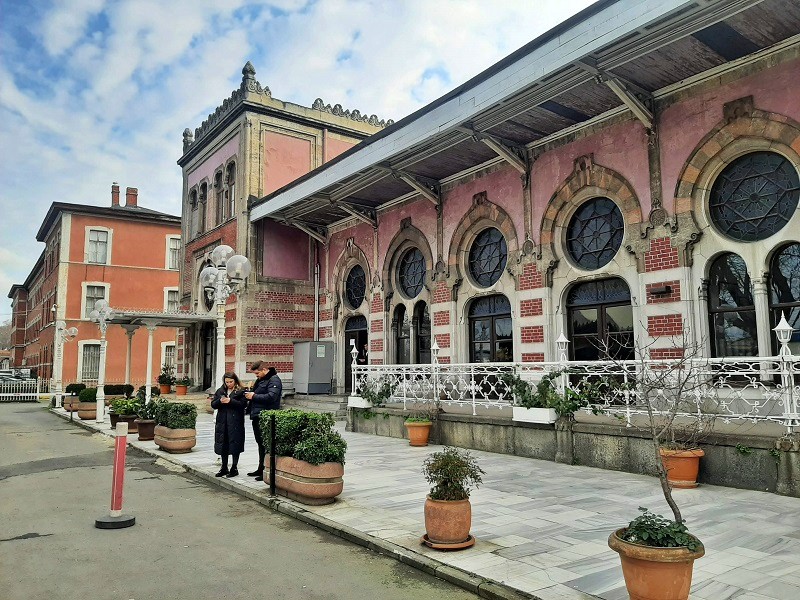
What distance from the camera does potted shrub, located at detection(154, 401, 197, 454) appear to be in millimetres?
11656

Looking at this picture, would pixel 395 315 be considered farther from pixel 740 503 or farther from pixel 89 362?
pixel 89 362

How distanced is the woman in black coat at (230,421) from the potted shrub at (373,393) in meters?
4.76

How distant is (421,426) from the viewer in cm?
1159

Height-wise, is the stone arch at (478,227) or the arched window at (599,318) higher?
A: the stone arch at (478,227)

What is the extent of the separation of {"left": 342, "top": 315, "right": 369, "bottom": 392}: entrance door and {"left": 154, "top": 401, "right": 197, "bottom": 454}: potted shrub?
7.49 meters

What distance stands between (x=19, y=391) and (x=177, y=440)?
93.1ft

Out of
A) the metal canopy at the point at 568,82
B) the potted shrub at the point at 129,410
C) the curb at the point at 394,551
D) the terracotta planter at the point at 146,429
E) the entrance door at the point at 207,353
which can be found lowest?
the curb at the point at 394,551

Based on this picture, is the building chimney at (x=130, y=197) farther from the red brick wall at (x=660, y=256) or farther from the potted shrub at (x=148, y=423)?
the red brick wall at (x=660, y=256)

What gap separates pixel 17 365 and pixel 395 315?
53.5 m

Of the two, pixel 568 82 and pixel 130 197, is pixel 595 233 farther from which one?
pixel 130 197

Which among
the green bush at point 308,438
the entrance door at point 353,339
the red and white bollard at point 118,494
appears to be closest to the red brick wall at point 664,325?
the green bush at point 308,438

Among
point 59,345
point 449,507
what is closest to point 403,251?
point 449,507

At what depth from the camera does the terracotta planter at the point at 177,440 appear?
11.6 meters

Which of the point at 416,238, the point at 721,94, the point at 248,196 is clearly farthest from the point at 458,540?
the point at 248,196
